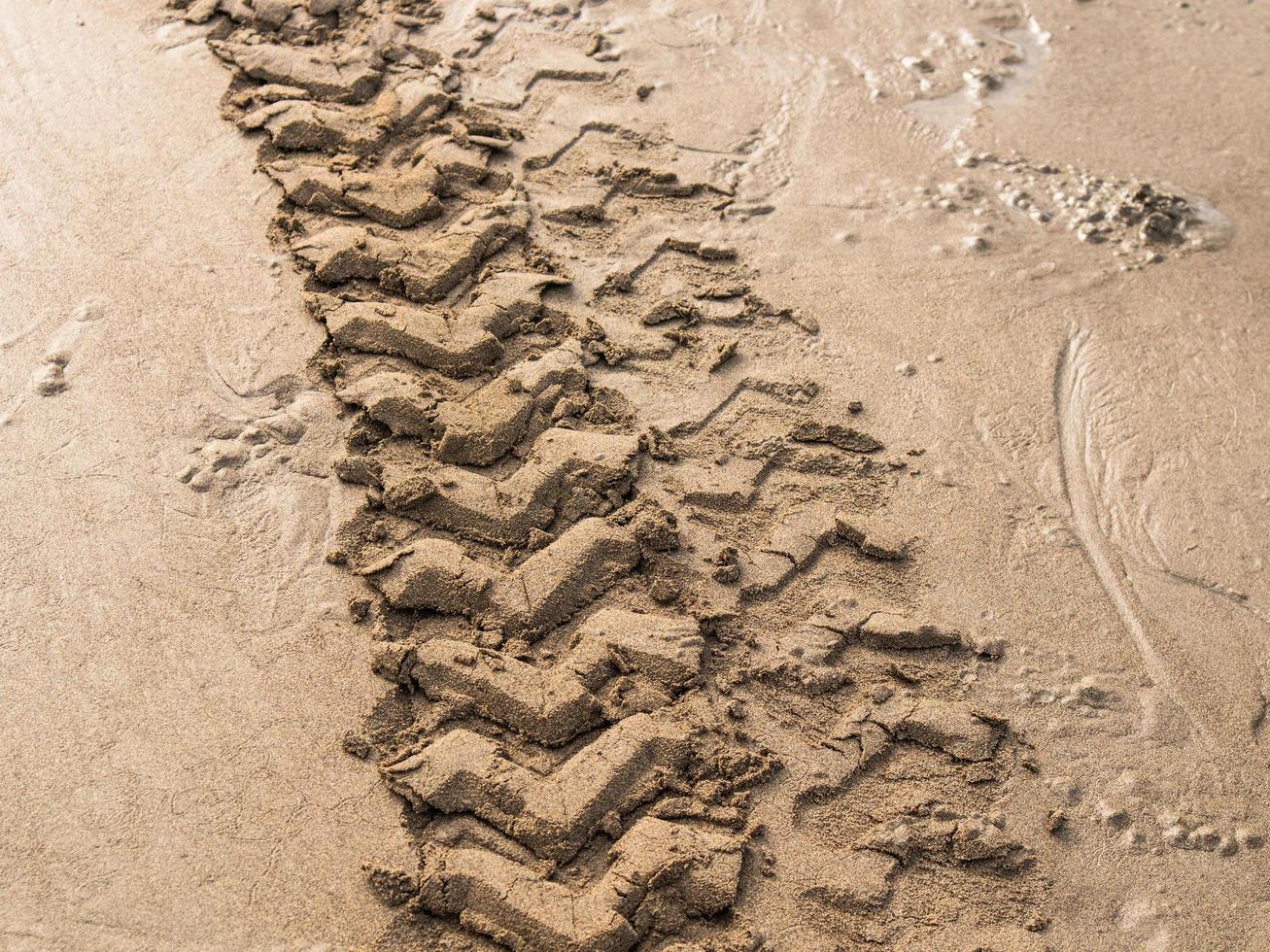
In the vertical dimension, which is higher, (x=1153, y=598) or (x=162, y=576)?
(x=162, y=576)

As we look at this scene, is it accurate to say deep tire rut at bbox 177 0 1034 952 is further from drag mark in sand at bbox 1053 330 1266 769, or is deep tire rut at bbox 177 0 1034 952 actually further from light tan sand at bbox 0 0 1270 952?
drag mark in sand at bbox 1053 330 1266 769

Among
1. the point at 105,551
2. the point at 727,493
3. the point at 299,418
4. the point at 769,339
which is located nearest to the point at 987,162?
the point at 769,339

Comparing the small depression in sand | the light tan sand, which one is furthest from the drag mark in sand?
the small depression in sand

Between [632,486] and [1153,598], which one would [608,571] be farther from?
[1153,598]

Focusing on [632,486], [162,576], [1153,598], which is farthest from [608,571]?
[1153,598]

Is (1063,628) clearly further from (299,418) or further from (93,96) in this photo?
(93,96)

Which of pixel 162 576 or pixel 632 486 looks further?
pixel 632 486

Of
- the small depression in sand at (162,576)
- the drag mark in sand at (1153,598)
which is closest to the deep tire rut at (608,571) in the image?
the small depression in sand at (162,576)
